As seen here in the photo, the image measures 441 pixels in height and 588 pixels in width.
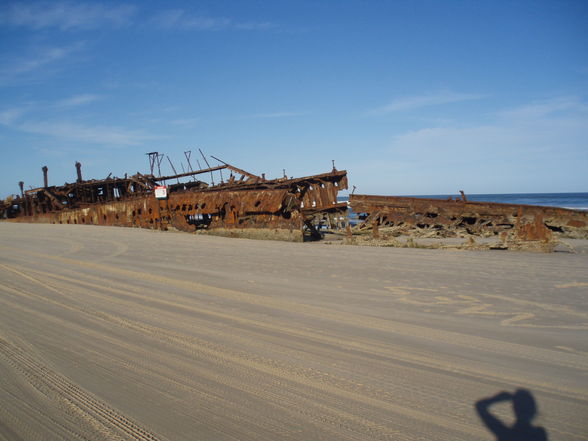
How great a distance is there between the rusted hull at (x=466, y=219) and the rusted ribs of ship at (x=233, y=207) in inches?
58.4

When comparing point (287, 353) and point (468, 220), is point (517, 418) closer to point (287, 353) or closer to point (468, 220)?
point (287, 353)

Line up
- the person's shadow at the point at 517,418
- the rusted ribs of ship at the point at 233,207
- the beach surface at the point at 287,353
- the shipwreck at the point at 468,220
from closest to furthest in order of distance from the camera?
the person's shadow at the point at 517,418 → the beach surface at the point at 287,353 → the shipwreck at the point at 468,220 → the rusted ribs of ship at the point at 233,207

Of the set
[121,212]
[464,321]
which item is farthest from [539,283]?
[121,212]

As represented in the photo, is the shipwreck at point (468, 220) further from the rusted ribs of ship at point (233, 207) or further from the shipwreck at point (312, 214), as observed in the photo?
the rusted ribs of ship at point (233, 207)

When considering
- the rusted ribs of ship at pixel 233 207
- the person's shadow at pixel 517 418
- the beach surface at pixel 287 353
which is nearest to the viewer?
the person's shadow at pixel 517 418

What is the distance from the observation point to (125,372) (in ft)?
8.14

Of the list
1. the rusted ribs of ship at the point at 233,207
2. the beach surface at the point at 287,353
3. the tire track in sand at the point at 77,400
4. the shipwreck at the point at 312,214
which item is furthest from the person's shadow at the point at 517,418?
the rusted ribs of ship at the point at 233,207

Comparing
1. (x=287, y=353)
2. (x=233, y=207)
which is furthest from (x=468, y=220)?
(x=287, y=353)

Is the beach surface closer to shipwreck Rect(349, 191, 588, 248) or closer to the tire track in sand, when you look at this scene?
the tire track in sand

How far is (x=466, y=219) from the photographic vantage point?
897cm

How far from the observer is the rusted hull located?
7.69 metres

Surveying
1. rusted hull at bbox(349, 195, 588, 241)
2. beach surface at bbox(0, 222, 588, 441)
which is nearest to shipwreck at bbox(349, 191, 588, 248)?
rusted hull at bbox(349, 195, 588, 241)

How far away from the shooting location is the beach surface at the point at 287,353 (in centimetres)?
196

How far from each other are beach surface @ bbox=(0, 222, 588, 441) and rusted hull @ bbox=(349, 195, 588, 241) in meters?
2.54
